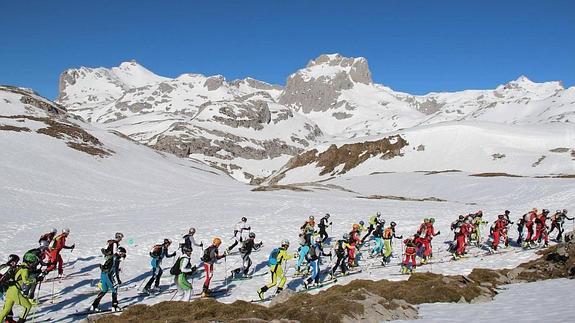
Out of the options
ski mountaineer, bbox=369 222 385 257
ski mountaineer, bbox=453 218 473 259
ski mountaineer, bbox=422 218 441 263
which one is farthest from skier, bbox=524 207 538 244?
ski mountaineer, bbox=369 222 385 257

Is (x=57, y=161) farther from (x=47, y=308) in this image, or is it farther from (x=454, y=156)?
(x=454, y=156)

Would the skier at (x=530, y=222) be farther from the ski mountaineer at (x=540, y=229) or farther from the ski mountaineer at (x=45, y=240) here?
the ski mountaineer at (x=45, y=240)

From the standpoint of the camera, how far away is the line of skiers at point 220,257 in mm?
16297

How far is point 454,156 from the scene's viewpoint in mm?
122375

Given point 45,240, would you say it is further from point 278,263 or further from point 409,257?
point 409,257

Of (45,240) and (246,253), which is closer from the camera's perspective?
(45,240)

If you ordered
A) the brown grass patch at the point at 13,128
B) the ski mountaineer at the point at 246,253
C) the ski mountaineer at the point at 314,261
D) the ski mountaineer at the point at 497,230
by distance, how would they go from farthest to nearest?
the brown grass patch at the point at 13,128 < the ski mountaineer at the point at 497,230 < the ski mountaineer at the point at 246,253 < the ski mountaineer at the point at 314,261

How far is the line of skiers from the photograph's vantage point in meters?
16.3

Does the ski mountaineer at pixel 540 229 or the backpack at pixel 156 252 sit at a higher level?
the ski mountaineer at pixel 540 229

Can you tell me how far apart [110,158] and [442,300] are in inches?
3085

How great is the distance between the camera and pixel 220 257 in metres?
21.8

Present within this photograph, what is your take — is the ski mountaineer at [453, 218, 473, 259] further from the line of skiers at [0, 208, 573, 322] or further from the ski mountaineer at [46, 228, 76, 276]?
the ski mountaineer at [46, 228, 76, 276]

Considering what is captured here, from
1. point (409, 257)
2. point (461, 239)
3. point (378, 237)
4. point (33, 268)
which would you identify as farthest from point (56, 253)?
point (461, 239)

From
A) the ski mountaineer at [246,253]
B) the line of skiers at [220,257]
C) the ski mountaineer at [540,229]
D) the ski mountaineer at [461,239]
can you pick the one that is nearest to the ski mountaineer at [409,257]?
the line of skiers at [220,257]
